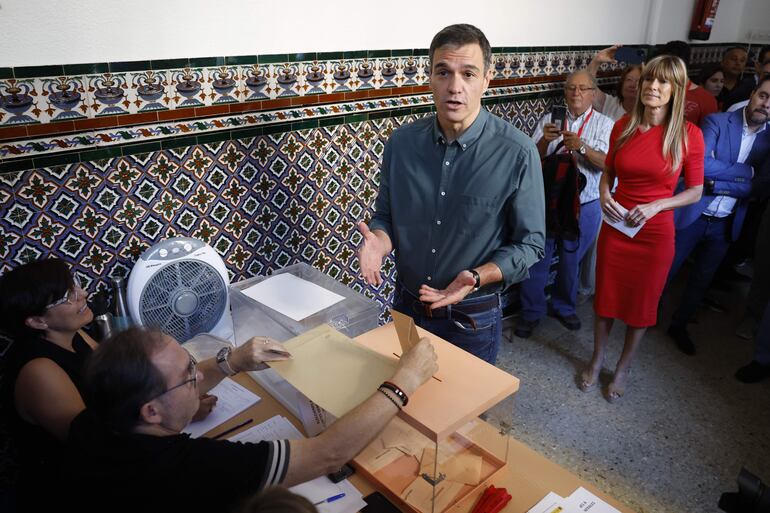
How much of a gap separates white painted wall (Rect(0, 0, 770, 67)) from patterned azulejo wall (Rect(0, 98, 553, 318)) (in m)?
0.40

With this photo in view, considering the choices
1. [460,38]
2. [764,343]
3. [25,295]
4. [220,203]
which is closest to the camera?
[25,295]

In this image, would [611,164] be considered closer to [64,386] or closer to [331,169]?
[331,169]

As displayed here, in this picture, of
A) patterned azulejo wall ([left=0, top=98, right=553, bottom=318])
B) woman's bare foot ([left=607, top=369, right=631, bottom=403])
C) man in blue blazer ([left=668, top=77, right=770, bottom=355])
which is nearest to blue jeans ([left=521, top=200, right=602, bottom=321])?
man in blue blazer ([left=668, top=77, right=770, bottom=355])

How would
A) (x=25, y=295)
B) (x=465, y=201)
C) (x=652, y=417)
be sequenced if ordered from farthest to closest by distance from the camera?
(x=652, y=417) < (x=465, y=201) < (x=25, y=295)

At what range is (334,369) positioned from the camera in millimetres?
1417

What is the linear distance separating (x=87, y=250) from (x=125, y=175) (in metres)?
0.33

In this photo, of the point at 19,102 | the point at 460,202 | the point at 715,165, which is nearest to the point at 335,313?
the point at 460,202

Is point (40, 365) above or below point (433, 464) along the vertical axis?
above

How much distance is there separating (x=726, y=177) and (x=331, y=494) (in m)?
3.16

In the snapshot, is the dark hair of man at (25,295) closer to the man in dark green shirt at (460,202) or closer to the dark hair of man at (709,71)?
the man in dark green shirt at (460,202)

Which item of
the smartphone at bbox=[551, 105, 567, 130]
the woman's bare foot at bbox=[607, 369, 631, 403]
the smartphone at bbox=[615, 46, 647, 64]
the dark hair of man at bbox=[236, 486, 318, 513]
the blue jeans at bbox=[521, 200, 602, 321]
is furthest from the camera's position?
the smartphone at bbox=[615, 46, 647, 64]

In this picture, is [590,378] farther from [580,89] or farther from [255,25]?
[255,25]

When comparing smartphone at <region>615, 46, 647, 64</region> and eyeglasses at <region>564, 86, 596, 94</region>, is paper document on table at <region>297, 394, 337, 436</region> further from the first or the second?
smartphone at <region>615, 46, 647, 64</region>

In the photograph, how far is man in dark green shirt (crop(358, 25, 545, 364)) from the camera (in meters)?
1.84
